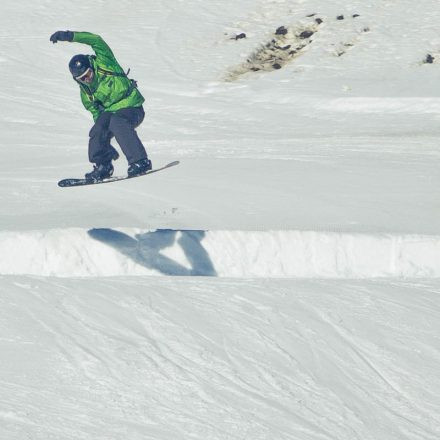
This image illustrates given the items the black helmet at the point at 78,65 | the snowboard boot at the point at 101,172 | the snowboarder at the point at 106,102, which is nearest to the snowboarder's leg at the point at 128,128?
the snowboarder at the point at 106,102

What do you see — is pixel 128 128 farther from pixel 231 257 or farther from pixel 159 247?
pixel 231 257

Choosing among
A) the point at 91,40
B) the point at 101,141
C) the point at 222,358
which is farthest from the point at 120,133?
the point at 222,358

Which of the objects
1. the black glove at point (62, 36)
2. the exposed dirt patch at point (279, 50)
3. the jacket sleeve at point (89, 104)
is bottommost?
the exposed dirt patch at point (279, 50)

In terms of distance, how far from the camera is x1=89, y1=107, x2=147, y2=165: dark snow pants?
1112cm

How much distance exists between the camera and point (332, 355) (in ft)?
29.8

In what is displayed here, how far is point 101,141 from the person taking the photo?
1134cm

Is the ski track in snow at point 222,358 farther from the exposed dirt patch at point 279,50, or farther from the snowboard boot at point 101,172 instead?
the exposed dirt patch at point 279,50

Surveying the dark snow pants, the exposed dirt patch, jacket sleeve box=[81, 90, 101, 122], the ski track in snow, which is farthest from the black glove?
the exposed dirt patch

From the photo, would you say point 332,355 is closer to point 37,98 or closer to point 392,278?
point 392,278

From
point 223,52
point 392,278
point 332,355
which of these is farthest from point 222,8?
point 332,355

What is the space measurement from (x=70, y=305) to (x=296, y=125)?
7414 mm

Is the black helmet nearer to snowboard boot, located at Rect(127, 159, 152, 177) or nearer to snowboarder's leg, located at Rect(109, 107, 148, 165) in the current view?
snowboarder's leg, located at Rect(109, 107, 148, 165)

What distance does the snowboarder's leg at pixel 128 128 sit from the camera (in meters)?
11.1

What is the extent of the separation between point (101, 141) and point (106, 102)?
445 millimetres
